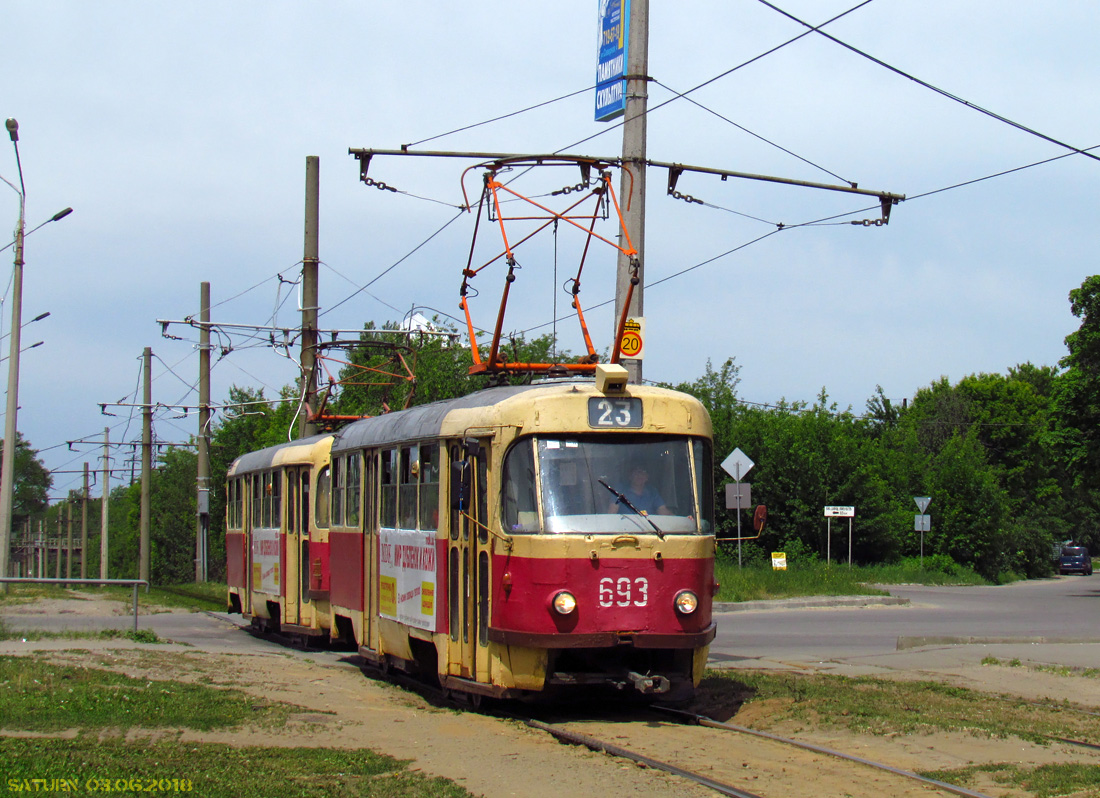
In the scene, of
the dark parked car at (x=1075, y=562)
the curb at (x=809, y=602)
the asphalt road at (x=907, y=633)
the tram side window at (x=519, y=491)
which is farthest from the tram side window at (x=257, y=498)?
the dark parked car at (x=1075, y=562)

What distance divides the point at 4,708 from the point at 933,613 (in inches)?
786

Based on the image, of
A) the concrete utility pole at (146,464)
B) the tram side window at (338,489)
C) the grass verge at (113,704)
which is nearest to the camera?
the grass verge at (113,704)

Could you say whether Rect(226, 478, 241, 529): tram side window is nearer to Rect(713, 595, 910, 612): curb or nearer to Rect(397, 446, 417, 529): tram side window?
Rect(713, 595, 910, 612): curb

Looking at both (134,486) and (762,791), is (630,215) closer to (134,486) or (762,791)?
(762,791)

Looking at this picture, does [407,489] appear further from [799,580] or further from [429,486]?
[799,580]

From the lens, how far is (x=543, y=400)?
10.2m

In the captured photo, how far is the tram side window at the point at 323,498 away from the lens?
1605cm

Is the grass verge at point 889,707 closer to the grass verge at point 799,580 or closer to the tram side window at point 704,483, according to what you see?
the tram side window at point 704,483

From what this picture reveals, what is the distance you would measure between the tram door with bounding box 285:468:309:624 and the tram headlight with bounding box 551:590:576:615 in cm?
817

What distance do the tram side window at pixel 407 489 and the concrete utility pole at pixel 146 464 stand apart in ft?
97.1

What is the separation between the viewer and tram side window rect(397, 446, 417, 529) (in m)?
12.2

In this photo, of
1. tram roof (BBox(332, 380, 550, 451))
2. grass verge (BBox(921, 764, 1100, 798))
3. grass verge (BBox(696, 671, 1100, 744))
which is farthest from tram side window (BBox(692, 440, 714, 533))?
grass verge (BBox(921, 764, 1100, 798))

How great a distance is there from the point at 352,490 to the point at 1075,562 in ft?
211

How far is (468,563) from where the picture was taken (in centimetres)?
1074
